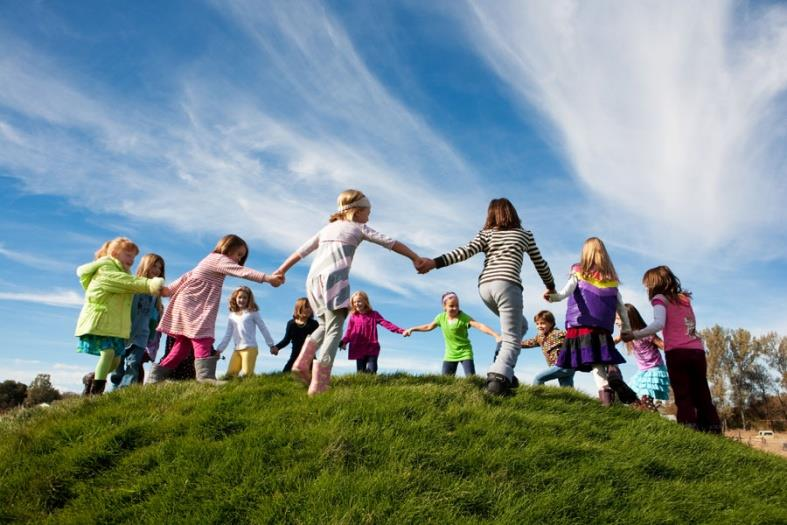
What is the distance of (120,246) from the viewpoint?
9328 millimetres

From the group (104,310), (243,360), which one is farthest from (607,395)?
(104,310)

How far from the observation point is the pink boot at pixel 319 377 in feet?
22.9

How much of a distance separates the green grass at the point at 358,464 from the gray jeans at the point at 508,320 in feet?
1.82

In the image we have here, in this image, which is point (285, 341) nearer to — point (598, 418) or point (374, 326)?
point (374, 326)

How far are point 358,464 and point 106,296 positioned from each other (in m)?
5.73

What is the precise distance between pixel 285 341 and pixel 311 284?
5492mm

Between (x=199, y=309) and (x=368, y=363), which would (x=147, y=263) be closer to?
(x=199, y=309)

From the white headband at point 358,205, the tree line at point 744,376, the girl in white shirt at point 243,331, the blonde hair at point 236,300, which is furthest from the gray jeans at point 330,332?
the tree line at point 744,376

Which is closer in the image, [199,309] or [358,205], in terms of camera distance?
[358,205]

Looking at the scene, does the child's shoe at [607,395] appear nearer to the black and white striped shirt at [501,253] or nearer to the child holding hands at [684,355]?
the child holding hands at [684,355]

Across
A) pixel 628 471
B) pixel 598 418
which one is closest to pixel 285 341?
pixel 598 418

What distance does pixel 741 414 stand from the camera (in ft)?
155

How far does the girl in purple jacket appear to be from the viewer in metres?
12.2

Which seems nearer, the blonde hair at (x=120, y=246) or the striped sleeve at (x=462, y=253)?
the striped sleeve at (x=462, y=253)
